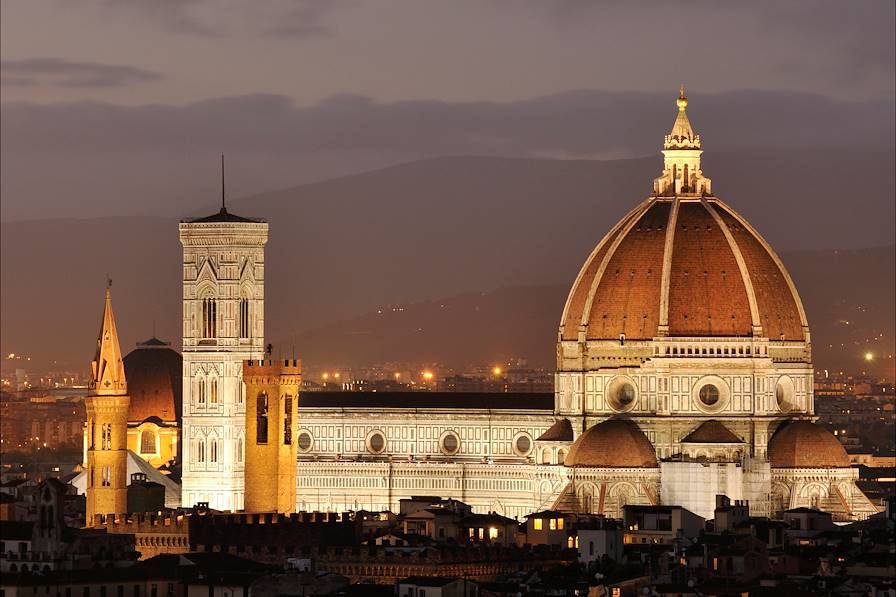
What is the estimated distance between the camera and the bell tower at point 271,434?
14075 centimetres

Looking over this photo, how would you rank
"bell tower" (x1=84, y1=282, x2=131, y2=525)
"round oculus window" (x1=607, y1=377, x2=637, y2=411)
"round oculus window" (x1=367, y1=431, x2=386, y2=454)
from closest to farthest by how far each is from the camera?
"bell tower" (x1=84, y1=282, x2=131, y2=525), "round oculus window" (x1=607, y1=377, x2=637, y2=411), "round oculus window" (x1=367, y1=431, x2=386, y2=454)

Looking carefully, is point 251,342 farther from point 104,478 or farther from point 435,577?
point 435,577

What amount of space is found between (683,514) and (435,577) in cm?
2543

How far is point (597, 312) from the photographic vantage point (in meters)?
151

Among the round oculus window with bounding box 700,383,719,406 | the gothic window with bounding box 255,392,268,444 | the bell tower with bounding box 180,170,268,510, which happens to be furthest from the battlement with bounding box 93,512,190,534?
the round oculus window with bounding box 700,383,719,406

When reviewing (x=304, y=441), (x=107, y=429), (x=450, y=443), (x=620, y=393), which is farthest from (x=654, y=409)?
(x=107, y=429)

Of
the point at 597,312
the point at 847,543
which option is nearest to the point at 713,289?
the point at 597,312

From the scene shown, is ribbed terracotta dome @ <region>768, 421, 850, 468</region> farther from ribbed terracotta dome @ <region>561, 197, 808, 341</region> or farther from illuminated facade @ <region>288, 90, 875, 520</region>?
ribbed terracotta dome @ <region>561, 197, 808, 341</region>

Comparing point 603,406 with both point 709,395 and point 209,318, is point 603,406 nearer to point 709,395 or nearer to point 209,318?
point 709,395

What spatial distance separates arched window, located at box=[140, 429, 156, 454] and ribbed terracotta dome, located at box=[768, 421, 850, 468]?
29.3 metres

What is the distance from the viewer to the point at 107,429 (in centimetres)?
14162

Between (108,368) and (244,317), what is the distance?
1243cm

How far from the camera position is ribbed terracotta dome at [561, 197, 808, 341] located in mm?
149250

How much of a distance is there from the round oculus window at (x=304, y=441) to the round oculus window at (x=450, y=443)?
527 cm
